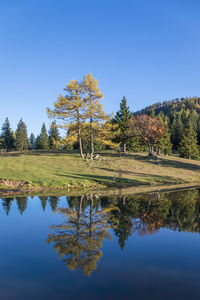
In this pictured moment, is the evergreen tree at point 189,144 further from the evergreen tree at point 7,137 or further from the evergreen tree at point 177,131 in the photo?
the evergreen tree at point 7,137

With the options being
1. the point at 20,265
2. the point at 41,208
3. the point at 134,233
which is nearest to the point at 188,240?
the point at 134,233

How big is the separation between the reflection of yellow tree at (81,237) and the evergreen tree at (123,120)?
132 feet

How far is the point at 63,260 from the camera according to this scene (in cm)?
621

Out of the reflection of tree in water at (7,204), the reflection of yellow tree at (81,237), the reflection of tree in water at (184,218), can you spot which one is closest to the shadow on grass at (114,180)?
the reflection of tree in water at (7,204)

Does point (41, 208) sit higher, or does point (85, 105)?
point (85, 105)

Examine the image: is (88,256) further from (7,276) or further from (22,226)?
(22,226)

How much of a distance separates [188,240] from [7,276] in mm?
5914

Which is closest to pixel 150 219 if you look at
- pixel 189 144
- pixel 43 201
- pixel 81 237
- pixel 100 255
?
pixel 81 237

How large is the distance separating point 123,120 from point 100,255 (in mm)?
48378

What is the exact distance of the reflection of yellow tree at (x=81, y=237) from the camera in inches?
242

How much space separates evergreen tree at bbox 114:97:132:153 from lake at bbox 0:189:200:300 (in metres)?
40.1

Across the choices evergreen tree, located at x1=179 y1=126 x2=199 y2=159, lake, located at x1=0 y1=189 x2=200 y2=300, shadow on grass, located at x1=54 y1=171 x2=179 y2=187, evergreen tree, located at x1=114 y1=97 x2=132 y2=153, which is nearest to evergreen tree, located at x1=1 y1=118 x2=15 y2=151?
evergreen tree, located at x1=114 y1=97 x2=132 y2=153

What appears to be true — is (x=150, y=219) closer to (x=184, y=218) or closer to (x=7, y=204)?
(x=184, y=218)

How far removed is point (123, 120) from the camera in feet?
176
